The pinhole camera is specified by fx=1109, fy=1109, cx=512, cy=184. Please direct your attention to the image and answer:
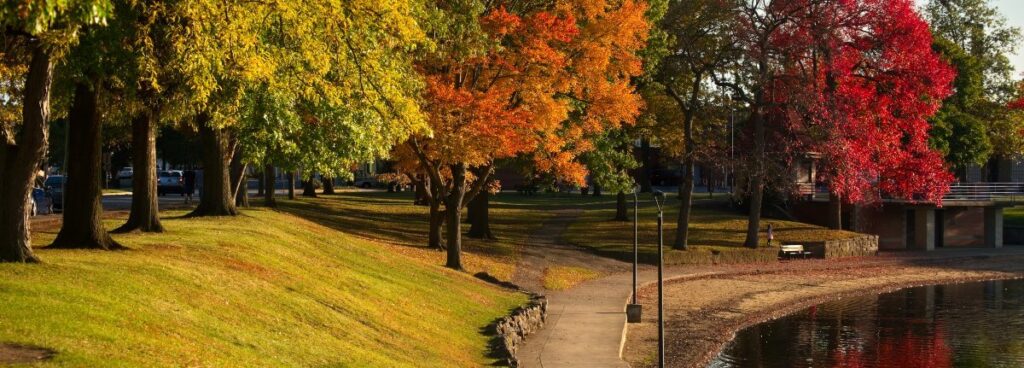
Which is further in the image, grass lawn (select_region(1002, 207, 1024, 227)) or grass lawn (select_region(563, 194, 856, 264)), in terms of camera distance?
grass lawn (select_region(1002, 207, 1024, 227))

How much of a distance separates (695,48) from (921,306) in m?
15.2

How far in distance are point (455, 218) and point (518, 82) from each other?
208 inches

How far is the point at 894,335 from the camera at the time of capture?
1369 inches

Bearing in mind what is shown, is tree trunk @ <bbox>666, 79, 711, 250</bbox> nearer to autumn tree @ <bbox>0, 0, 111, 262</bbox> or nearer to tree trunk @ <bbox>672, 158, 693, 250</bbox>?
tree trunk @ <bbox>672, 158, 693, 250</bbox>

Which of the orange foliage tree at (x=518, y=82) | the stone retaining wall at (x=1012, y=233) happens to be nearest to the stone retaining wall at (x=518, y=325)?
the orange foliage tree at (x=518, y=82)

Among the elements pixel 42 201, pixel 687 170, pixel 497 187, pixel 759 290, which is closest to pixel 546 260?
pixel 497 187

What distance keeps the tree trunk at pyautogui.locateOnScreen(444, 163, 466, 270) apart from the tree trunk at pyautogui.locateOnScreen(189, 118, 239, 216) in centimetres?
721

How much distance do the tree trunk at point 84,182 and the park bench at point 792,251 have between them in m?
38.4

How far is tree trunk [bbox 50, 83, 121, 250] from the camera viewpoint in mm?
21344

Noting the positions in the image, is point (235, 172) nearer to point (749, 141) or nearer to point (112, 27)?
point (112, 27)

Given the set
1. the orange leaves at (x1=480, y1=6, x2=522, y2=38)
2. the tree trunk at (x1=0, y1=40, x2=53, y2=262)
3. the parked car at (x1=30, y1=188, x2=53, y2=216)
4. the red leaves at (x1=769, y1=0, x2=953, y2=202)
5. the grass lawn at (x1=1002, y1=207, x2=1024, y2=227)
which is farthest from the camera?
the grass lawn at (x1=1002, y1=207, x2=1024, y2=227)

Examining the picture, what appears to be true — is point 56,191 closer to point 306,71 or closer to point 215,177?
point 215,177

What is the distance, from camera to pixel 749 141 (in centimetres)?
5959

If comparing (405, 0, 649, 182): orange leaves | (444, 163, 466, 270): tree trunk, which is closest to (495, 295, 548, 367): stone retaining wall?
(405, 0, 649, 182): orange leaves
